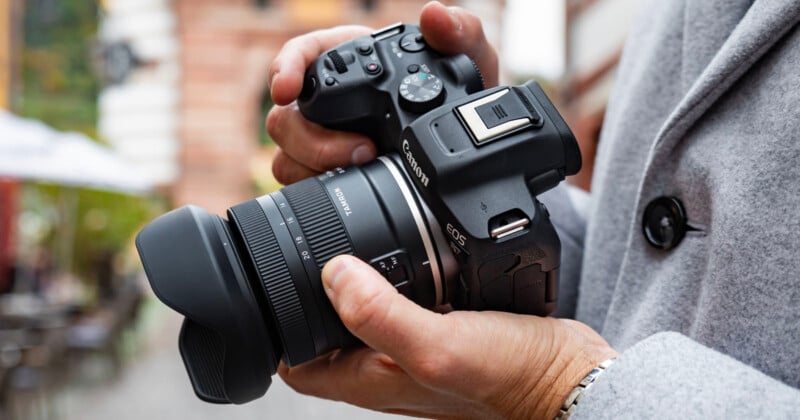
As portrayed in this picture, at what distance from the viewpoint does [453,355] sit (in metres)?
0.81

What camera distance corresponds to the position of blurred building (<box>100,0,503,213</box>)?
11594mm

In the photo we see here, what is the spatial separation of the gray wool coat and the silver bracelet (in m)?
0.03

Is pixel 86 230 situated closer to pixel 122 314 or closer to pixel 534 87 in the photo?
pixel 122 314

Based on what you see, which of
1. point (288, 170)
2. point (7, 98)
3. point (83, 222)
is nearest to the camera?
point (288, 170)

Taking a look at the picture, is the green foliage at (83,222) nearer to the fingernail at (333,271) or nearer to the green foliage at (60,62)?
the green foliage at (60,62)

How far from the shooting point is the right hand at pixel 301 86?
3.63 feet

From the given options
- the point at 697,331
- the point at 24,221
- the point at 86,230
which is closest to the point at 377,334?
the point at 697,331

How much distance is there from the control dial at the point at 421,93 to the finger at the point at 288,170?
0.21 metres

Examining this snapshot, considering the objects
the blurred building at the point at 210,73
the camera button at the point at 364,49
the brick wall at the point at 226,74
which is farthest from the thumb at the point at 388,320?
the brick wall at the point at 226,74

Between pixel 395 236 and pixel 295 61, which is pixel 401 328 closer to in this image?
pixel 395 236

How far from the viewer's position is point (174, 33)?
12047mm

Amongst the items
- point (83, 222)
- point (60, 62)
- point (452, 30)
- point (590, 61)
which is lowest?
point (60, 62)

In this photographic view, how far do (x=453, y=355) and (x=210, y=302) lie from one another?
0.97ft

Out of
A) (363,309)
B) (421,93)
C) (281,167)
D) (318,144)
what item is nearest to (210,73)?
(281,167)
